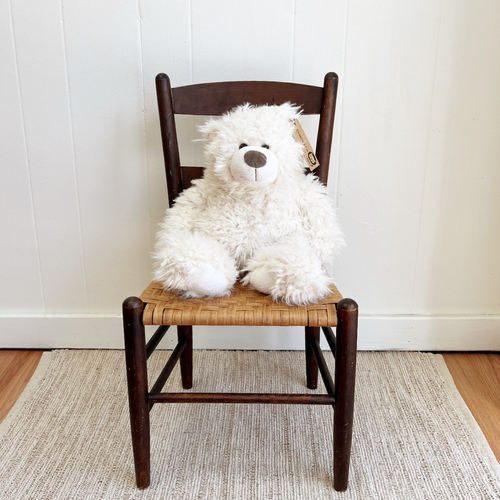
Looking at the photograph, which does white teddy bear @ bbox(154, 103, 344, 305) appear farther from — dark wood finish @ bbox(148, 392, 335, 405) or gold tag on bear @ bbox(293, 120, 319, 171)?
dark wood finish @ bbox(148, 392, 335, 405)

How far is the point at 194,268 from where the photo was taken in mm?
726

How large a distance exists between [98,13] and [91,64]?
11 centimetres

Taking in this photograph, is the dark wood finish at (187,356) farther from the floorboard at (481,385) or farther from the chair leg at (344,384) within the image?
the floorboard at (481,385)

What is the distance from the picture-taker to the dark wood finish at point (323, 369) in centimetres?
77

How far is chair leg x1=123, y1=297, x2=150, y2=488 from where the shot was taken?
2.30 feet

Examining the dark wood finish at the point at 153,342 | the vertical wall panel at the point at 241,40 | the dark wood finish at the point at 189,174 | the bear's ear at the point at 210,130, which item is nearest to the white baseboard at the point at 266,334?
the dark wood finish at the point at 153,342

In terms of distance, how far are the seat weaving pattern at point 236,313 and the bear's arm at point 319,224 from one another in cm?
14

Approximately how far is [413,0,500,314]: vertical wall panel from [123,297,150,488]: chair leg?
80cm

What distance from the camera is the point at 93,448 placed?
0.87 m

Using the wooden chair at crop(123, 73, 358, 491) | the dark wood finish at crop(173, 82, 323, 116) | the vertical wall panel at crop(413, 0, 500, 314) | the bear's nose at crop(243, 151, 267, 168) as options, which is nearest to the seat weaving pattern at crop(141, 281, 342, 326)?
the wooden chair at crop(123, 73, 358, 491)

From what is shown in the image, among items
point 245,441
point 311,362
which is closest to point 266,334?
point 311,362

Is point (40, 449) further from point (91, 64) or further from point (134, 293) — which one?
point (91, 64)

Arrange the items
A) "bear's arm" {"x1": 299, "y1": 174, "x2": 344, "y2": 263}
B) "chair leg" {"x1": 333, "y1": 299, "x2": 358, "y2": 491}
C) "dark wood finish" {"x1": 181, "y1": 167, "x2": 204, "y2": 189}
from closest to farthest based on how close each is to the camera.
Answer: "chair leg" {"x1": 333, "y1": 299, "x2": 358, "y2": 491}, "bear's arm" {"x1": 299, "y1": 174, "x2": 344, "y2": 263}, "dark wood finish" {"x1": 181, "y1": 167, "x2": 204, "y2": 189}

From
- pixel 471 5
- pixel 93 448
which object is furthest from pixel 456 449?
pixel 471 5
